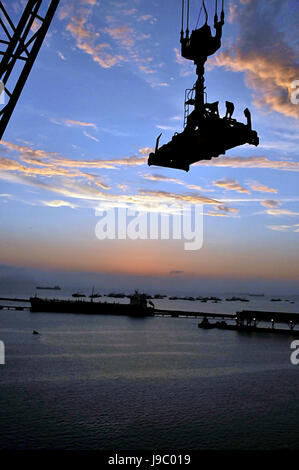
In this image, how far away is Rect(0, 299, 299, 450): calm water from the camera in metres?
29.1

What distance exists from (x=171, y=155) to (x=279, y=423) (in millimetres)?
29397

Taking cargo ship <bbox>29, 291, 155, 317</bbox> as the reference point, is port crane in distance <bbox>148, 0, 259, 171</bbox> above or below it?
below

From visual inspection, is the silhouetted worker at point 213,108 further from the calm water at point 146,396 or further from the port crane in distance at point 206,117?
the calm water at point 146,396

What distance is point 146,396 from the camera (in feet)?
135

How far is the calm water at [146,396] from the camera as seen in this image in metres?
29.1

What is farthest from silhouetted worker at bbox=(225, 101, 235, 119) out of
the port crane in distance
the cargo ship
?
the cargo ship

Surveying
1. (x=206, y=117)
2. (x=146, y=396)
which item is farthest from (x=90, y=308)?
(x=206, y=117)

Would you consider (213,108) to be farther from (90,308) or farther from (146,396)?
(90,308)

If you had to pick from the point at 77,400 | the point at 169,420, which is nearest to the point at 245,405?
the point at 169,420

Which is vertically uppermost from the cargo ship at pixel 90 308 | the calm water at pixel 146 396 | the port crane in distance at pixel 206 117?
the cargo ship at pixel 90 308

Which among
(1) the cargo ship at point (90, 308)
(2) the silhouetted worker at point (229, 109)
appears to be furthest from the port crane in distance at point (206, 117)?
(1) the cargo ship at point (90, 308)

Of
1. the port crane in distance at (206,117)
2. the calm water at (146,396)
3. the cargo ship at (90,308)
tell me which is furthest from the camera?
the cargo ship at (90,308)

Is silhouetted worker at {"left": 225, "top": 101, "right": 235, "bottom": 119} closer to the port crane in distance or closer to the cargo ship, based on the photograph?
the port crane in distance
